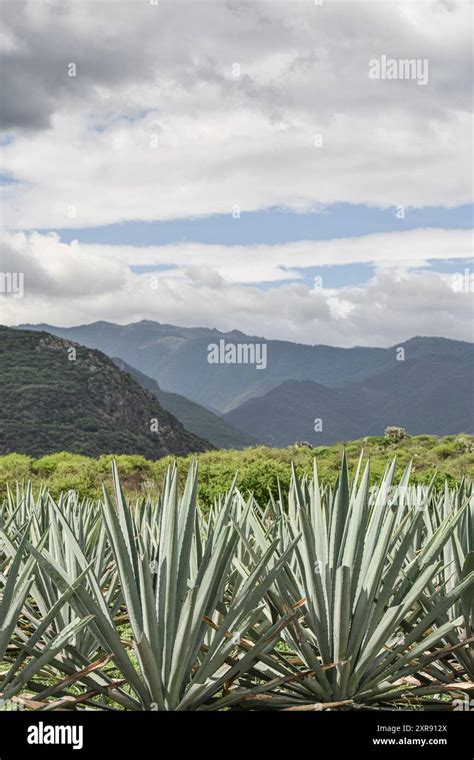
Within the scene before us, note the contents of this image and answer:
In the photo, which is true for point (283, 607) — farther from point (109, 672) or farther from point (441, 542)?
point (109, 672)

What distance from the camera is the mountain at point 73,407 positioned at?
46.3 meters

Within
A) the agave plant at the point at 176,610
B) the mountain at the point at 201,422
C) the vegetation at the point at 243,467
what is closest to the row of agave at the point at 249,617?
the agave plant at the point at 176,610

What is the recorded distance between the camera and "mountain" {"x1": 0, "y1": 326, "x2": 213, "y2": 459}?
46344mm

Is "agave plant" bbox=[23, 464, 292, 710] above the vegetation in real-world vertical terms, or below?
above

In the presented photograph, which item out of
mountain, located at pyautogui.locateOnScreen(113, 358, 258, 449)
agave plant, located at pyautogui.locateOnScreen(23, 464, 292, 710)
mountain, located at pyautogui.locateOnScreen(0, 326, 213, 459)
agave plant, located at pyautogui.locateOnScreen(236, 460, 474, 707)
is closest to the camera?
agave plant, located at pyautogui.locateOnScreen(23, 464, 292, 710)

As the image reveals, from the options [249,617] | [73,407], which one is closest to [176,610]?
[249,617]

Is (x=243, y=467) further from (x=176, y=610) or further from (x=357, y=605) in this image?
(x=176, y=610)

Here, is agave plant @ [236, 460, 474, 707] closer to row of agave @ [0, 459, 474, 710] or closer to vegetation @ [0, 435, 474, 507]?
row of agave @ [0, 459, 474, 710]

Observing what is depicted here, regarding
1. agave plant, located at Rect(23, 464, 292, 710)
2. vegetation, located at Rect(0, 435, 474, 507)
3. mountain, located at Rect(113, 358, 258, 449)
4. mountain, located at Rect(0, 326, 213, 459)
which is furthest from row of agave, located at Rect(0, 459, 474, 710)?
mountain, located at Rect(113, 358, 258, 449)

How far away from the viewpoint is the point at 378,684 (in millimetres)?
2754

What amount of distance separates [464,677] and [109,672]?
142cm

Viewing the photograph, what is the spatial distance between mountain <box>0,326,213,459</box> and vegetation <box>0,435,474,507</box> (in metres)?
26.5

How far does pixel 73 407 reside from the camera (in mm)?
52875
